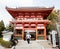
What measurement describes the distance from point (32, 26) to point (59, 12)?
21642 mm

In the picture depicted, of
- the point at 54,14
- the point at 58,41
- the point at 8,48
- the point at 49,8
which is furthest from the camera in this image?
the point at 54,14

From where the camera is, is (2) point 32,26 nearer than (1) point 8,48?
No

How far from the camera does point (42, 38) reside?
37656 millimetres

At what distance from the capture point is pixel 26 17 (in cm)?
4134

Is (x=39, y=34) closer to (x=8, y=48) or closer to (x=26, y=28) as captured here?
(x=26, y=28)

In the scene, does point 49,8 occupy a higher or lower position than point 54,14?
higher

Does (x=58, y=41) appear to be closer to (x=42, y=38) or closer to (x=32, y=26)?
(x=42, y=38)

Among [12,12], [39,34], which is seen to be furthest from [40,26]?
[12,12]

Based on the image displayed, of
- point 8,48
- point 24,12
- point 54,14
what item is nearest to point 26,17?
point 24,12

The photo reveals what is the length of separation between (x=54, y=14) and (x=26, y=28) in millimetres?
18302

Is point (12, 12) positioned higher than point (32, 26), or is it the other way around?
point (12, 12)

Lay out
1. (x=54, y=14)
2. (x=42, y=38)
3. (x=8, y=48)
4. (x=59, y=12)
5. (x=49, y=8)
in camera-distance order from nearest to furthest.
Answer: (x=8, y=48) → (x=42, y=38) → (x=49, y=8) → (x=54, y=14) → (x=59, y=12)

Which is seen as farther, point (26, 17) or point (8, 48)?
point (26, 17)

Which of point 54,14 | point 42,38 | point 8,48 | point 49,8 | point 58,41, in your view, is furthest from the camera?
point 54,14
